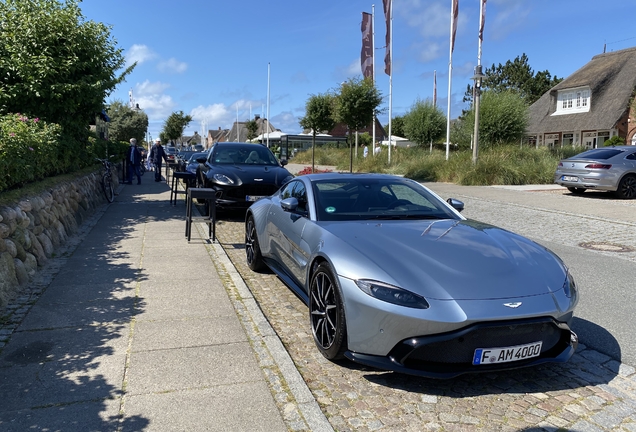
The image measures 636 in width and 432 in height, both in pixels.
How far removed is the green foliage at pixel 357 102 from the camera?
23.7 m

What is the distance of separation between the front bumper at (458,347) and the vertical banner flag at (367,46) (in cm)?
2652

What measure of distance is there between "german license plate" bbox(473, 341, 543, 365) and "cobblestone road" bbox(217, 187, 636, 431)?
0.30 m

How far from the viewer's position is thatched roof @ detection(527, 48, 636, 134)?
35.3 meters

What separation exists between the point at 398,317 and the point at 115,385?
76.2 inches

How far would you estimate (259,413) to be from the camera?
306 cm

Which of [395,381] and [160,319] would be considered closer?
[395,381]

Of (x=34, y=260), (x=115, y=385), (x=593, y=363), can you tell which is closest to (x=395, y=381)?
(x=593, y=363)

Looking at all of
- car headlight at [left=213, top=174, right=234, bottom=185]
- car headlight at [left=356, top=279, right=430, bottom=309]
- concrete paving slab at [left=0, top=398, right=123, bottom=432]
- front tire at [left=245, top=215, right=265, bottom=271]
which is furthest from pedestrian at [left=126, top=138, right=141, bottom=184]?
car headlight at [left=356, top=279, right=430, bottom=309]

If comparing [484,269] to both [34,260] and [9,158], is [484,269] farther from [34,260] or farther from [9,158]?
[9,158]

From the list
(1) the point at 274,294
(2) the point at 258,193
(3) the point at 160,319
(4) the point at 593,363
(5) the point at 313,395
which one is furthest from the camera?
(2) the point at 258,193

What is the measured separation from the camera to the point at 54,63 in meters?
9.73

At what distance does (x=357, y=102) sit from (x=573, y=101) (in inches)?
996

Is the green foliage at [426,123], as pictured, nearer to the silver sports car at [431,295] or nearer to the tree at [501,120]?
the tree at [501,120]

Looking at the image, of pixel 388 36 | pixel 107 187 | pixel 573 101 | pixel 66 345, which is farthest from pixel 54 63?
pixel 573 101
